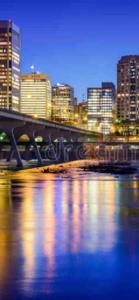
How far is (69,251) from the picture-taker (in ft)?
57.6

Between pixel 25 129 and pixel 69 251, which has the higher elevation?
pixel 25 129

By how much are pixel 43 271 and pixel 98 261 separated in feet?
6.61

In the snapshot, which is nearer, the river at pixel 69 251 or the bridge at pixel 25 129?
the river at pixel 69 251

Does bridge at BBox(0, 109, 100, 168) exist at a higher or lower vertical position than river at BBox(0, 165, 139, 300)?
higher

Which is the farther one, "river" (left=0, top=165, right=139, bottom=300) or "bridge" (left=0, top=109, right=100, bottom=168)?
"bridge" (left=0, top=109, right=100, bottom=168)

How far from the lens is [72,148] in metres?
194

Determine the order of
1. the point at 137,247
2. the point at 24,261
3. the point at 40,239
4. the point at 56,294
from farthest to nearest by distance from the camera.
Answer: the point at 40,239
the point at 137,247
the point at 24,261
the point at 56,294

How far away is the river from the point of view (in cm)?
1327

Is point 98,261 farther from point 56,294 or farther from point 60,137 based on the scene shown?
point 60,137

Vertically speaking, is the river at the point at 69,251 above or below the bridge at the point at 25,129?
below

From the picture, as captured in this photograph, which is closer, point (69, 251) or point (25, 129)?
point (69, 251)

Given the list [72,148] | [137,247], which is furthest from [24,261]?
[72,148]

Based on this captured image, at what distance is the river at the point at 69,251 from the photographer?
13.3 metres

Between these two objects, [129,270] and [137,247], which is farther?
[137,247]
